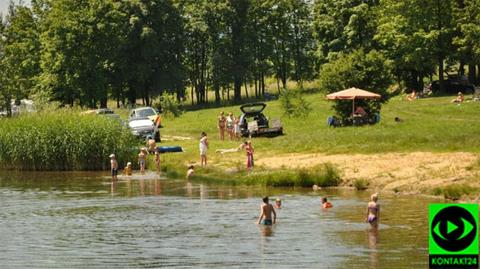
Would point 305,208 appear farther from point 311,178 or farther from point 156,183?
point 156,183

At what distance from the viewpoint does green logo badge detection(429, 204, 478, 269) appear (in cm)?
1205

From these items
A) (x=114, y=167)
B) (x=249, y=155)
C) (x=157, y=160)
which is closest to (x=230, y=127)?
(x=157, y=160)

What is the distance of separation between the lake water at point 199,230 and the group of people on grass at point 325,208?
33 centimetres

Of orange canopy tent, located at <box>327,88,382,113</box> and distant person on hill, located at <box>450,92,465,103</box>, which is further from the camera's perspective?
distant person on hill, located at <box>450,92,465,103</box>

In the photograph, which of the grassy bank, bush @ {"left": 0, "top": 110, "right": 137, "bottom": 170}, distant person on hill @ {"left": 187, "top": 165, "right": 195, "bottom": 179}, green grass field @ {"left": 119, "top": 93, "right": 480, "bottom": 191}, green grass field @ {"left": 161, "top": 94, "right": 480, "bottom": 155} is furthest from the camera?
bush @ {"left": 0, "top": 110, "right": 137, "bottom": 170}

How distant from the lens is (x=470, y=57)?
265 feet

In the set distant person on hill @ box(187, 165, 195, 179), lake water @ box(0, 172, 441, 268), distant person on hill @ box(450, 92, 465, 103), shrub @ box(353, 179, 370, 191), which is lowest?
lake water @ box(0, 172, 441, 268)

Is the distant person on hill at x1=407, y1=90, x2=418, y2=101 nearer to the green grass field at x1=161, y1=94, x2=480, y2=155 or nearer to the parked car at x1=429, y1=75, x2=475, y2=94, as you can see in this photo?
the parked car at x1=429, y1=75, x2=475, y2=94

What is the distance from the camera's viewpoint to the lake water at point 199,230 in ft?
81.0

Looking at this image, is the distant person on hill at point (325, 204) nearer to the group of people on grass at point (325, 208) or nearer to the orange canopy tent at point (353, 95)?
the group of people on grass at point (325, 208)

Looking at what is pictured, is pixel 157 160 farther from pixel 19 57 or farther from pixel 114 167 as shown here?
pixel 19 57

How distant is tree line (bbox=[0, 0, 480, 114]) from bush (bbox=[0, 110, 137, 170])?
31.5 meters

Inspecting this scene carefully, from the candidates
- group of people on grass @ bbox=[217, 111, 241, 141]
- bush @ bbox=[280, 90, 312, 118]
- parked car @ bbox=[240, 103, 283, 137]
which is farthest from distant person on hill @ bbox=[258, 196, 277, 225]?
bush @ bbox=[280, 90, 312, 118]

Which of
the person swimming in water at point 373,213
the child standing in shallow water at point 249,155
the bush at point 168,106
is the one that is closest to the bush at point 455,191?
the person swimming in water at point 373,213
